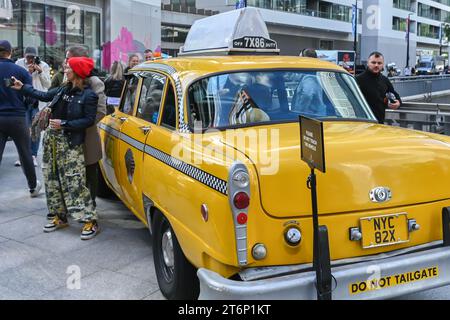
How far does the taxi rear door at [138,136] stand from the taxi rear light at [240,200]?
150cm

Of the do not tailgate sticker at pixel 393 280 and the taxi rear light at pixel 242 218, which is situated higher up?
the taxi rear light at pixel 242 218

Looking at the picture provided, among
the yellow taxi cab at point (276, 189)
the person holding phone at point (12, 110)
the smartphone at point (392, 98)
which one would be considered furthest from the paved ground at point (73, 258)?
the smartphone at point (392, 98)

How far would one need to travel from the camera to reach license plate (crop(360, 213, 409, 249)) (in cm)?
317

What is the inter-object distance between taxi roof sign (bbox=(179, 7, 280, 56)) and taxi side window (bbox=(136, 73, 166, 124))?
957 mm

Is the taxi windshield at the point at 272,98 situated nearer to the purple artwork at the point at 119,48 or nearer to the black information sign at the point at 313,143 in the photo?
the black information sign at the point at 313,143

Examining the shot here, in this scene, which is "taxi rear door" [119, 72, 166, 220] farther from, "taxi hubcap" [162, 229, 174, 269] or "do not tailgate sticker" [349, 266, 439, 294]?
"do not tailgate sticker" [349, 266, 439, 294]

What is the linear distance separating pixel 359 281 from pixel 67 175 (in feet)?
10.7

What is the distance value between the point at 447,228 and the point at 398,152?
612mm

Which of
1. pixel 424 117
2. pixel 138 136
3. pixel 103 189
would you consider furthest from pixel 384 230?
pixel 424 117

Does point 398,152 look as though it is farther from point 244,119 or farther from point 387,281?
point 244,119

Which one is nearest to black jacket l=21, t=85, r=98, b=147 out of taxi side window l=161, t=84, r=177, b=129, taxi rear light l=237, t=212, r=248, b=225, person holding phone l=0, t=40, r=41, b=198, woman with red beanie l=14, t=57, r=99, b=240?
Result: woman with red beanie l=14, t=57, r=99, b=240

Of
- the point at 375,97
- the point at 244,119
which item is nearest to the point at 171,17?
the point at 375,97

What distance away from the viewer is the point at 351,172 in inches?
124

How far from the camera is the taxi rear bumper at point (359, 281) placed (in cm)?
284
